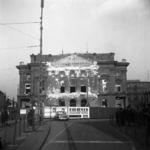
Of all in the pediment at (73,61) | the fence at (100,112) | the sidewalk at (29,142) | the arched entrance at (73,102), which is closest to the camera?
the sidewalk at (29,142)

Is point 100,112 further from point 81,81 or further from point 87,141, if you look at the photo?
point 87,141

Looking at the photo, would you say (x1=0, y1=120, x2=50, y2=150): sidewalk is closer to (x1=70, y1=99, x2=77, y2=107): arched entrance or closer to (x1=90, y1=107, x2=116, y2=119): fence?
(x1=90, y1=107, x2=116, y2=119): fence

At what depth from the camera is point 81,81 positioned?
80062 mm

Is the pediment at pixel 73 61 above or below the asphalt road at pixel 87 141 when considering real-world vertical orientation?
above

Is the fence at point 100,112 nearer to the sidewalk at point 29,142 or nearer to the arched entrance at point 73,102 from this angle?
the arched entrance at point 73,102

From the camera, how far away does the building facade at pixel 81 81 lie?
7847 cm

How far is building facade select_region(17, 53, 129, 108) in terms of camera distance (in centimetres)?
7847

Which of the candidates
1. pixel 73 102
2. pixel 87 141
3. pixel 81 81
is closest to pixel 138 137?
pixel 87 141

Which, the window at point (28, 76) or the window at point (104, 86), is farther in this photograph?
the window at point (28, 76)

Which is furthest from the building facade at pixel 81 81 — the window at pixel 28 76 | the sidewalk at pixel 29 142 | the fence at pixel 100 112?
the sidewalk at pixel 29 142

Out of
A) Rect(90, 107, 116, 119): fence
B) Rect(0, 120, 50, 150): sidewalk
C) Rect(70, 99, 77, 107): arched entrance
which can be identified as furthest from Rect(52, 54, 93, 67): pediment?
Rect(0, 120, 50, 150): sidewalk

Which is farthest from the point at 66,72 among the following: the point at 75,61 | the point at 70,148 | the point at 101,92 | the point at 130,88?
the point at 70,148

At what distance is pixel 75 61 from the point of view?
3167 inches

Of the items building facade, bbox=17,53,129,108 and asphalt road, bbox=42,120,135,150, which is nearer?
asphalt road, bbox=42,120,135,150
